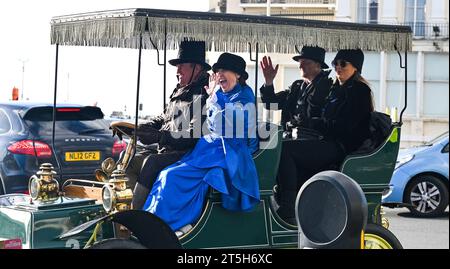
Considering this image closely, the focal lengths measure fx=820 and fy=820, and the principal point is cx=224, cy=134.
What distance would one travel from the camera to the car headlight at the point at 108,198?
17.4ft

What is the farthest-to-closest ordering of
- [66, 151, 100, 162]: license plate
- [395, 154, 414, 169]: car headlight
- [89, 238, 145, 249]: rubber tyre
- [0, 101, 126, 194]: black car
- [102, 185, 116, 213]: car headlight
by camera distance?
[395, 154, 414, 169]: car headlight < [66, 151, 100, 162]: license plate < [0, 101, 126, 194]: black car < [102, 185, 116, 213]: car headlight < [89, 238, 145, 249]: rubber tyre

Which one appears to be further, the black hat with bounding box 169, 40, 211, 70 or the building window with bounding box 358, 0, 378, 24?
the building window with bounding box 358, 0, 378, 24

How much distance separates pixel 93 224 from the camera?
5.11 m

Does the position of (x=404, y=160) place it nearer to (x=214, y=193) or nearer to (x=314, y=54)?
(x=314, y=54)

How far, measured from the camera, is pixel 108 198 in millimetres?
5336

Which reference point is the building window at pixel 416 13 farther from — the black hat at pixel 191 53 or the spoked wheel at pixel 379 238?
the black hat at pixel 191 53

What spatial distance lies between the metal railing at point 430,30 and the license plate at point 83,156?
1009 inches

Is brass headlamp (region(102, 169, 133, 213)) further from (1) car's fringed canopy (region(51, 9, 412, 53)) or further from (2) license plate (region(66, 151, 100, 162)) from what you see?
(2) license plate (region(66, 151, 100, 162))

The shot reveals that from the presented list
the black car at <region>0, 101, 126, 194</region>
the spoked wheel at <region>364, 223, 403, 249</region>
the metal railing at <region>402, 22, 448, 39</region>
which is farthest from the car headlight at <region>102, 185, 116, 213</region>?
the metal railing at <region>402, 22, 448, 39</region>

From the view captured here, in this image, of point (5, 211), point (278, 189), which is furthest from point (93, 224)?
point (278, 189)

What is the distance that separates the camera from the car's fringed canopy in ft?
17.9

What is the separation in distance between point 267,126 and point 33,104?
4960 millimetres

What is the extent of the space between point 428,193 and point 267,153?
671cm

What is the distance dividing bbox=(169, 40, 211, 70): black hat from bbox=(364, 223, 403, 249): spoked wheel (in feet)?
5.91
